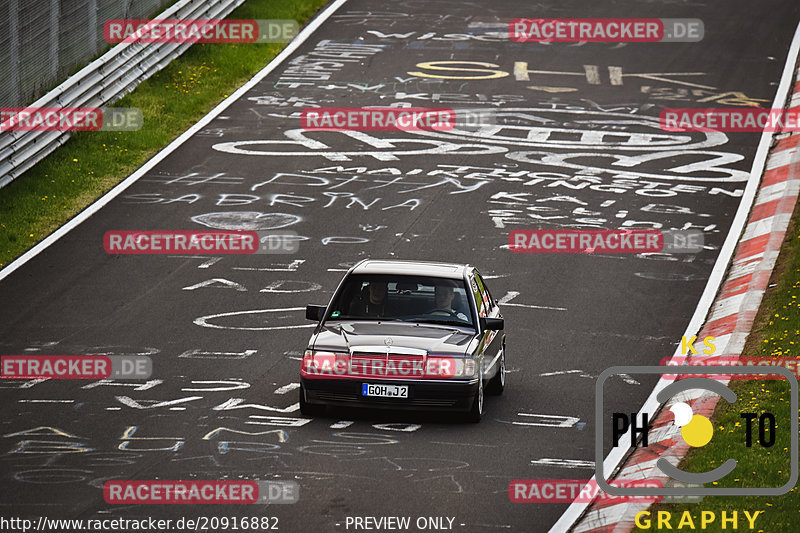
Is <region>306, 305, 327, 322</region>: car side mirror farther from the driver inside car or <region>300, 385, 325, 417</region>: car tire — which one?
the driver inside car

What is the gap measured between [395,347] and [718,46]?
23.4 meters

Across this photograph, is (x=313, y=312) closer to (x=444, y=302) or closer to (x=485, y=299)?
(x=444, y=302)

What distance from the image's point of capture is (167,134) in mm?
25531

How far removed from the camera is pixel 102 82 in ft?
82.0

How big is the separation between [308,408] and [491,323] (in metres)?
2.07

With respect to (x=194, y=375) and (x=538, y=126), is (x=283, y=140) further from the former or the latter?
(x=194, y=375)

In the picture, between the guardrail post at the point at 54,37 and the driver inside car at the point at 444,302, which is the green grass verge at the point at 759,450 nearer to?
the driver inside car at the point at 444,302

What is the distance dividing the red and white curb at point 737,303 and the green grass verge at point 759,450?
227 millimetres

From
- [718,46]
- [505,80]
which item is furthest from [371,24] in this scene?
[718,46]

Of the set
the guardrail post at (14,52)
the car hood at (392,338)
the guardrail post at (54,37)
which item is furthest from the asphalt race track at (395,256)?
the guardrail post at (54,37)

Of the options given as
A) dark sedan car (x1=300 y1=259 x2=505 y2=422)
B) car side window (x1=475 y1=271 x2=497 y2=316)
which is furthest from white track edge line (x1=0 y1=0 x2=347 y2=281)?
car side window (x1=475 y1=271 x2=497 y2=316)

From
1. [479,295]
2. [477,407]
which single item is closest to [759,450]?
[477,407]

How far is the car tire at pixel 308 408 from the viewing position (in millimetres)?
12570

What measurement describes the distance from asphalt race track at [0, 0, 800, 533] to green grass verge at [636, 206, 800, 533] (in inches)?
43.2
